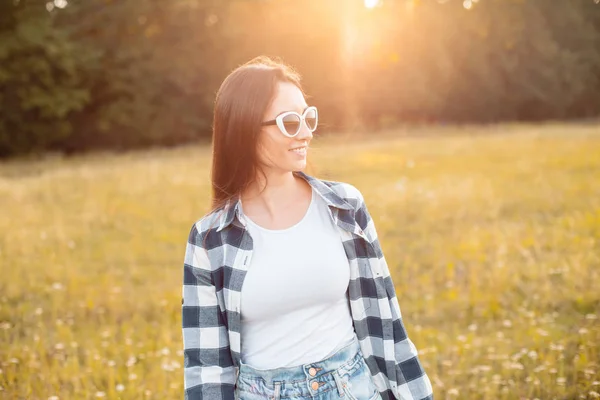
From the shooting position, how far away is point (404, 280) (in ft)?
22.8

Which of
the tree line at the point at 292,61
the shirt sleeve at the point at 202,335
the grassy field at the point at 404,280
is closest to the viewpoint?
the shirt sleeve at the point at 202,335

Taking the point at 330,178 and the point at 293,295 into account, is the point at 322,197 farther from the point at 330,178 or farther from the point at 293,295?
the point at 330,178

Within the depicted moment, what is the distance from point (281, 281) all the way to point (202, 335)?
0.38 meters

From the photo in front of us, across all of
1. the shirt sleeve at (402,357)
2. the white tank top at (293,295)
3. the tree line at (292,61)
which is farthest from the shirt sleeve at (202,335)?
the tree line at (292,61)

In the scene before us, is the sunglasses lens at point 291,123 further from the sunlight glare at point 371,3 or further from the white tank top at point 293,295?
the sunlight glare at point 371,3

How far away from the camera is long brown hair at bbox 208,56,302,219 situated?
2.57 meters

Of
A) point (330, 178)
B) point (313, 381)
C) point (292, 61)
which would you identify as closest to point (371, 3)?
point (292, 61)

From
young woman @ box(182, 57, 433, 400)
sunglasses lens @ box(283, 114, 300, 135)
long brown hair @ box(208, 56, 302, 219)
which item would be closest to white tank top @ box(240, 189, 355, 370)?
young woman @ box(182, 57, 433, 400)

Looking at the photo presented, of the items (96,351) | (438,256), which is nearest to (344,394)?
(96,351)

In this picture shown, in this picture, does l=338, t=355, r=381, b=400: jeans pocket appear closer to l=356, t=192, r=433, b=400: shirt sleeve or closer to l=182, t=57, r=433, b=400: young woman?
l=182, t=57, r=433, b=400: young woman

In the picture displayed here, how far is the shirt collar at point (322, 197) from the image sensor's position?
2.59m

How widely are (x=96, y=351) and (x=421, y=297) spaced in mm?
3036

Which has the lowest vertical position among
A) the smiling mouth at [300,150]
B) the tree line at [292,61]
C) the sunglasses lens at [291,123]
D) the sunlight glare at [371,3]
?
the smiling mouth at [300,150]

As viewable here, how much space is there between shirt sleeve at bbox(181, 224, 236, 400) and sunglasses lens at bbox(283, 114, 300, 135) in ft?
1.82
